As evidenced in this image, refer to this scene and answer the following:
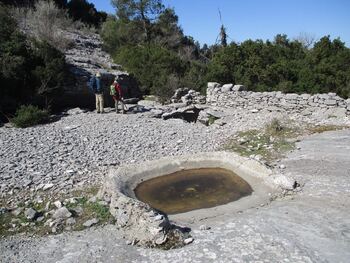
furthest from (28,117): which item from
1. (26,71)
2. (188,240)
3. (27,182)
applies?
(188,240)

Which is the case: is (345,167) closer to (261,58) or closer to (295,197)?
(295,197)

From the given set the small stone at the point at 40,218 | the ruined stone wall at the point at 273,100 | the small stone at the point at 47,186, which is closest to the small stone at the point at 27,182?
the small stone at the point at 47,186

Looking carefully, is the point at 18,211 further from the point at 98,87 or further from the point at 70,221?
the point at 98,87

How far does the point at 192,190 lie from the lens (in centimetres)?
912

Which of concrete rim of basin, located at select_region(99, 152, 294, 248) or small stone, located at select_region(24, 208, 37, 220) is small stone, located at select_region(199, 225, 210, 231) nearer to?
concrete rim of basin, located at select_region(99, 152, 294, 248)

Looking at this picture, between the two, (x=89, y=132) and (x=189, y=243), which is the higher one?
(x=89, y=132)

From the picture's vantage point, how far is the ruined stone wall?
590 inches

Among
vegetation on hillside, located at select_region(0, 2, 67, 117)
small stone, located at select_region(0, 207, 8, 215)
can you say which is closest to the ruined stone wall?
vegetation on hillside, located at select_region(0, 2, 67, 117)

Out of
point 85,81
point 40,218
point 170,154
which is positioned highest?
point 85,81

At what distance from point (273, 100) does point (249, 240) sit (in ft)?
37.0

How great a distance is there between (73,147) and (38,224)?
183 inches

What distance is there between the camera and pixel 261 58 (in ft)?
72.8

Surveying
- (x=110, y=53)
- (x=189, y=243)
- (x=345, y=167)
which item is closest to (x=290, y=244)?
(x=189, y=243)

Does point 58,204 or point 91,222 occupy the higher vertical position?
point 58,204
